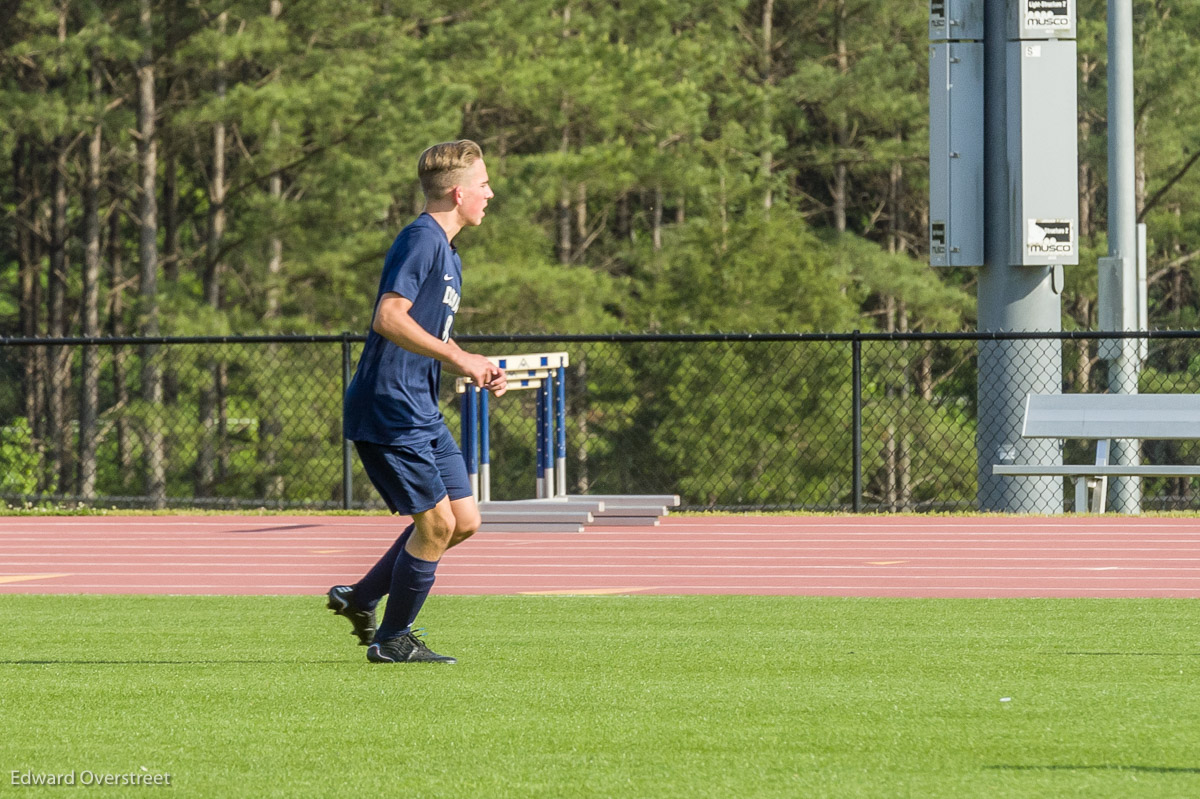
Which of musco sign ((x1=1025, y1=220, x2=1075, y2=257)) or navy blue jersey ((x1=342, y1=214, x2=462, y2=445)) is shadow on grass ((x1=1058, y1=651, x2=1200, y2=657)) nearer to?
navy blue jersey ((x1=342, y1=214, x2=462, y2=445))

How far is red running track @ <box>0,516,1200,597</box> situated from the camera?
969 cm

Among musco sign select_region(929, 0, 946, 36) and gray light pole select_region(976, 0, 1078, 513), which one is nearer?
gray light pole select_region(976, 0, 1078, 513)

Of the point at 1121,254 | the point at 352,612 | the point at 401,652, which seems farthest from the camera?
the point at 1121,254

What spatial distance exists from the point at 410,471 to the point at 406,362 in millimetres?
373

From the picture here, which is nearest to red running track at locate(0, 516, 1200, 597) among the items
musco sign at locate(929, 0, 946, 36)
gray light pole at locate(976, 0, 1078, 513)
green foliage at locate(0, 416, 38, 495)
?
gray light pole at locate(976, 0, 1078, 513)

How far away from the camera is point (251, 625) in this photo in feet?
25.9

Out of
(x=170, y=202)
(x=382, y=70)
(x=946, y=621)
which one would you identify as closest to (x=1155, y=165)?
(x=382, y=70)

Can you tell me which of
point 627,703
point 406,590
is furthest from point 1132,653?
point 406,590

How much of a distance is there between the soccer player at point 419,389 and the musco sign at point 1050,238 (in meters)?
10.4

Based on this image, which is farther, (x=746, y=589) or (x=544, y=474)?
(x=544, y=474)

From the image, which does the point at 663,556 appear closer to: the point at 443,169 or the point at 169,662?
the point at 169,662

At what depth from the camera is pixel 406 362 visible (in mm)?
Result: 6211

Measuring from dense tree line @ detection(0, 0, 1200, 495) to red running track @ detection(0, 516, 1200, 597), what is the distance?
1913cm

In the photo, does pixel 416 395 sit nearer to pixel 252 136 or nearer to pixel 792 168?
pixel 252 136
